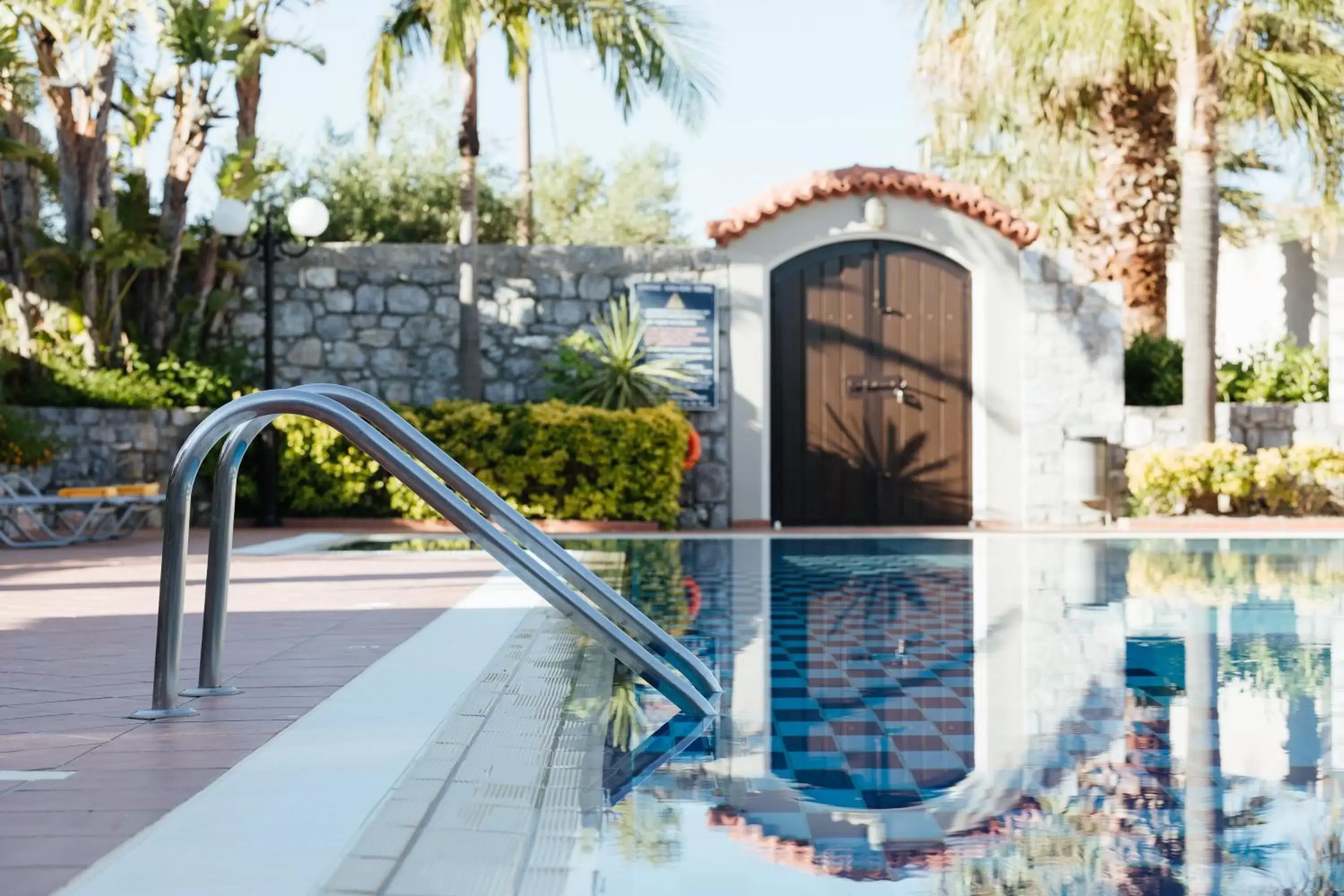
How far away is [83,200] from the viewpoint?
544 inches

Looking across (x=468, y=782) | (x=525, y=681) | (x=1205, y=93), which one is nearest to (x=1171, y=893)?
(x=468, y=782)

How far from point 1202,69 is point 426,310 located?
7805 millimetres

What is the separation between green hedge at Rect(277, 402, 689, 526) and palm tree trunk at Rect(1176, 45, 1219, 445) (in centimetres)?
491

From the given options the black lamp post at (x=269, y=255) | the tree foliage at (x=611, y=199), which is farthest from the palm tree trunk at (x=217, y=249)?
the tree foliage at (x=611, y=199)

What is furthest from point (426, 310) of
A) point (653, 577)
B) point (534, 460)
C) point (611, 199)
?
point (611, 199)

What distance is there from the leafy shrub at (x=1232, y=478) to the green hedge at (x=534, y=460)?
4363 mm

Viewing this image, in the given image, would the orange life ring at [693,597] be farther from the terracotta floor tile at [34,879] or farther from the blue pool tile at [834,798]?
the terracotta floor tile at [34,879]

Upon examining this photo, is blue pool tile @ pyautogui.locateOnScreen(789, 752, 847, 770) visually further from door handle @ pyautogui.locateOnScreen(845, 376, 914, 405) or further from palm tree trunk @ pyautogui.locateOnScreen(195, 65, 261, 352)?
palm tree trunk @ pyautogui.locateOnScreen(195, 65, 261, 352)

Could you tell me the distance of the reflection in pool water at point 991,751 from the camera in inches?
117

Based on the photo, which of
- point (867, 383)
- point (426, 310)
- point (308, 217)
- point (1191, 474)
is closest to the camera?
point (308, 217)

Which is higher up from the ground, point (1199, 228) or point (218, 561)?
point (1199, 228)

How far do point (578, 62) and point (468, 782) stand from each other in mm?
12222

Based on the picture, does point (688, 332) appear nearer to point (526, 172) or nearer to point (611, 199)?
point (526, 172)

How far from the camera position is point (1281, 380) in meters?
16.3
